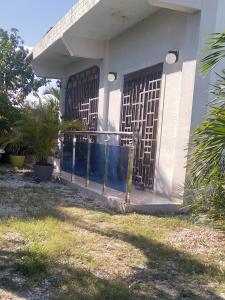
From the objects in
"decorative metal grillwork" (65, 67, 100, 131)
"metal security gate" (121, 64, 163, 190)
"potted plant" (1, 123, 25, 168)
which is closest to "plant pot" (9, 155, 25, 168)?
"potted plant" (1, 123, 25, 168)

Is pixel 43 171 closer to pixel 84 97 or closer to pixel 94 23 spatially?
pixel 84 97

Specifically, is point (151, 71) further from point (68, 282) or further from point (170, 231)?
point (68, 282)

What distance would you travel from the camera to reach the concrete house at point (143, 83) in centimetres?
653

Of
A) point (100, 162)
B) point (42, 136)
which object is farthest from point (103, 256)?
point (42, 136)

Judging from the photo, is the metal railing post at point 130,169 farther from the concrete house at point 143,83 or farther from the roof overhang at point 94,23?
the roof overhang at point 94,23

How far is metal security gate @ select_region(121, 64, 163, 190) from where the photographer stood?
311 inches

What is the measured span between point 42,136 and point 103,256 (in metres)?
6.06

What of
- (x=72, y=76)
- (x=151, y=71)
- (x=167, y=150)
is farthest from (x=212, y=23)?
(x=72, y=76)

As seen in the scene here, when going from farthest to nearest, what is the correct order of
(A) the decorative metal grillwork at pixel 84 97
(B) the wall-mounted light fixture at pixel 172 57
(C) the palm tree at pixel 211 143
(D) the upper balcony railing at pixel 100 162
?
(A) the decorative metal grillwork at pixel 84 97 < (B) the wall-mounted light fixture at pixel 172 57 < (D) the upper balcony railing at pixel 100 162 < (C) the palm tree at pixel 211 143

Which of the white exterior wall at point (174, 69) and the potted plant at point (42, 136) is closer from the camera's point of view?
the white exterior wall at point (174, 69)

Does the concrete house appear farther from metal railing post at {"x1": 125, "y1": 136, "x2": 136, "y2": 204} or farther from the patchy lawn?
the patchy lawn

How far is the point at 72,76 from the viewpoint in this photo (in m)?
13.5

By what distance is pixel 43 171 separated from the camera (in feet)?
31.8

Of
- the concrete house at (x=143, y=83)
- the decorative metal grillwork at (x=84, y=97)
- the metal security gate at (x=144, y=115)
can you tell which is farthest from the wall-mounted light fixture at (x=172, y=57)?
the decorative metal grillwork at (x=84, y=97)
